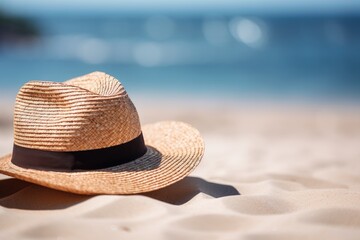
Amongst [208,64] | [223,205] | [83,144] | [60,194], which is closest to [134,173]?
[83,144]

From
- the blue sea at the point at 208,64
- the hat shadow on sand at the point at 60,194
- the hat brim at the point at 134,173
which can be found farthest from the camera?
A: the blue sea at the point at 208,64

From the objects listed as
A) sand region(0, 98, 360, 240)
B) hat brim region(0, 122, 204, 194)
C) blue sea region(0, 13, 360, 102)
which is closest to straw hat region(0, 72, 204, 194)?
hat brim region(0, 122, 204, 194)

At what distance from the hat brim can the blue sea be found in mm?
8056

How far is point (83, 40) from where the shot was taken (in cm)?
3089

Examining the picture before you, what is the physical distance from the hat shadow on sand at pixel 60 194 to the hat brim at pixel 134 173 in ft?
0.40

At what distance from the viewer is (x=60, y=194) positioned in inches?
112

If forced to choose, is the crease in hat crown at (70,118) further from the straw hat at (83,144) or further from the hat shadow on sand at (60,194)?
the hat shadow on sand at (60,194)

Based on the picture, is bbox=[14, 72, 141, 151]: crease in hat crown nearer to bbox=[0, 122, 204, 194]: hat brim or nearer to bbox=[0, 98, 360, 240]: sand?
bbox=[0, 122, 204, 194]: hat brim

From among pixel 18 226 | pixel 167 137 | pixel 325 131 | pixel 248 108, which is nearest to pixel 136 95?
pixel 248 108

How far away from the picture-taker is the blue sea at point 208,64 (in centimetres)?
1252

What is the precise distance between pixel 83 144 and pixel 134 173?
12.5 inches

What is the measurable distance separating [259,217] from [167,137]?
113cm

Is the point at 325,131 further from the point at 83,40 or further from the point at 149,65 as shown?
the point at 83,40

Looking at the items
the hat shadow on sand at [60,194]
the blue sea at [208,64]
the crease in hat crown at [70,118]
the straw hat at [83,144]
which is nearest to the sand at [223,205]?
the hat shadow on sand at [60,194]
